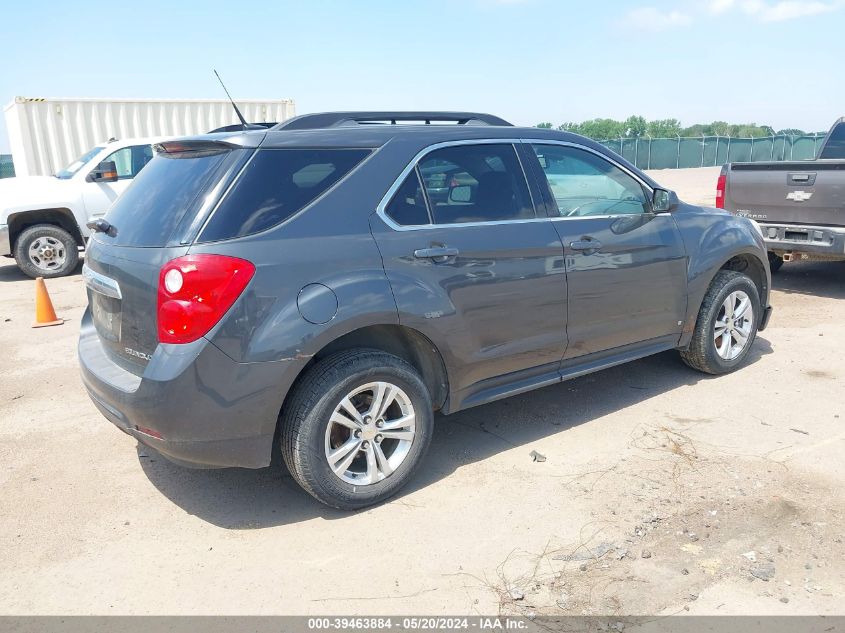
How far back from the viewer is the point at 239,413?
127 inches

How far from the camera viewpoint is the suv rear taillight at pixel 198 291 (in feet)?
10.2

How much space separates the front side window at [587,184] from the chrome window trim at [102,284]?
96.1 inches

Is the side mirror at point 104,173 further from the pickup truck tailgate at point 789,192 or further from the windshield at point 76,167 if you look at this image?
the pickup truck tailgate at point 789,192

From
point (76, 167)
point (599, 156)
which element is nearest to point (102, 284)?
point (599, 156)

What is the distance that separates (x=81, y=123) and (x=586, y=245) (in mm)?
13329

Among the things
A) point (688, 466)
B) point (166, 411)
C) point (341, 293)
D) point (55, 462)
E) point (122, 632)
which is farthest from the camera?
point (55, 462)

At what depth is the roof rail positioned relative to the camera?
3832 mm

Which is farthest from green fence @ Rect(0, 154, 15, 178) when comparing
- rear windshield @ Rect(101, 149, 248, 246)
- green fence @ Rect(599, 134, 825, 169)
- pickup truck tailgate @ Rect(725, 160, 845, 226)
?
rear windshield @ Rect(101, 149, 248, 246)

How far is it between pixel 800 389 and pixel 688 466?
5.70 ft

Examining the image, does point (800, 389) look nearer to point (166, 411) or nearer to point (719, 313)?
point (719, 313)

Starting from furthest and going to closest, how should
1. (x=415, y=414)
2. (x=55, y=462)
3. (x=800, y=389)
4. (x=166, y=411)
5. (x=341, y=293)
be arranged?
1. (x=800, y=389)
2. (x=55, y=462)
3. (x=415, y=414)
4. (x=341, y=293)
5. (x=166, y=411)

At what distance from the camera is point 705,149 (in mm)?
40594

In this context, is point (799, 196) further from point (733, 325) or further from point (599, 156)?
point (599, 156)

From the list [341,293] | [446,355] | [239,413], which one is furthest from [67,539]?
[446,355]
